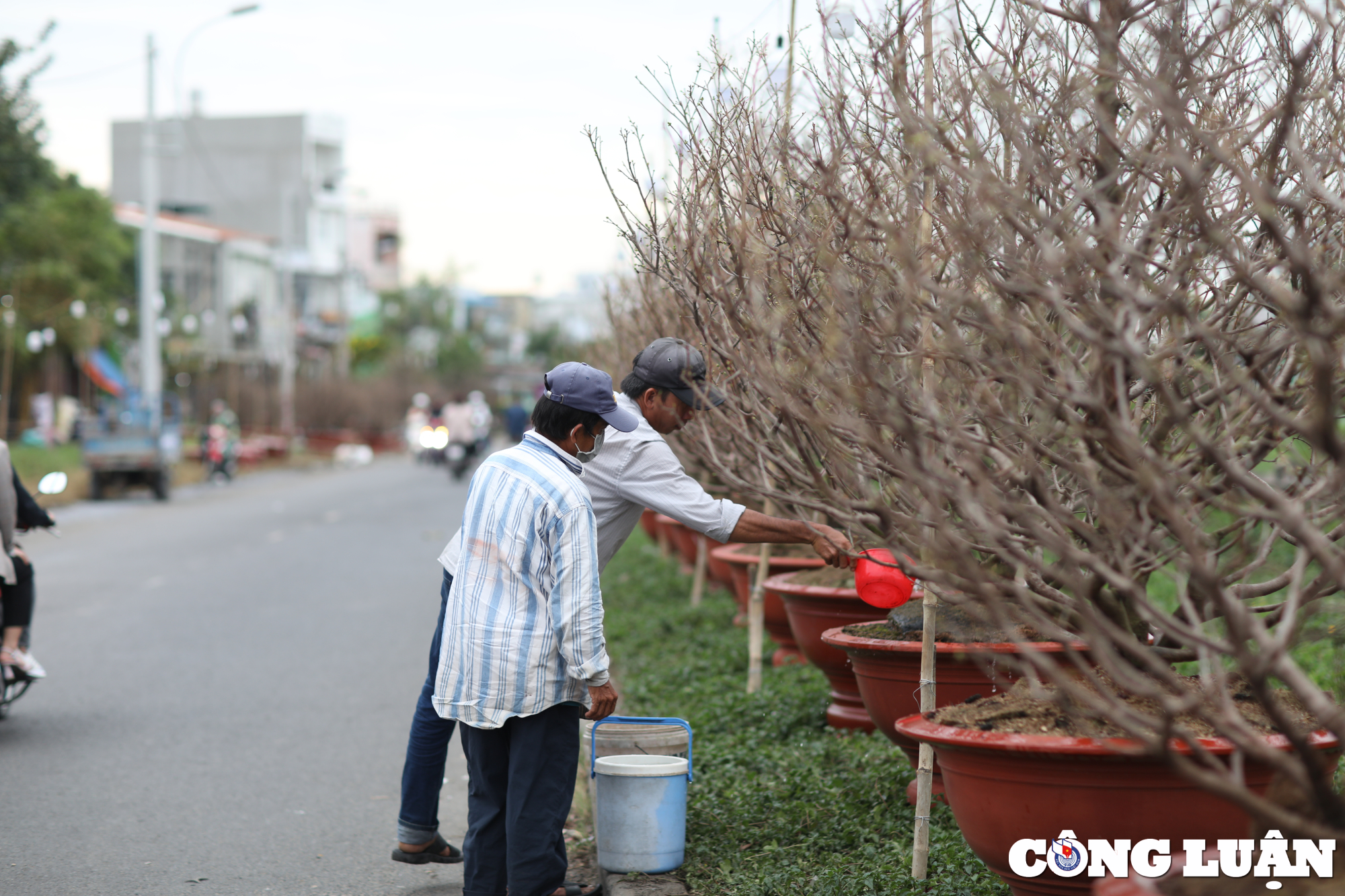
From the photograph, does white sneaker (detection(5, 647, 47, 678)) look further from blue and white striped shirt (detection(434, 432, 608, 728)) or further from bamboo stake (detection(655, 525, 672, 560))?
bamboo stake (detection(655, 525, 672, 560))

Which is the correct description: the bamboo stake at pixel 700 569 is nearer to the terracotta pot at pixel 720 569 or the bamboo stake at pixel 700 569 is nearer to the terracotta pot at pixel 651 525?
the terracotta pot at pixel 720 569

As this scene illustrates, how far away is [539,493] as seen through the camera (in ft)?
14.1

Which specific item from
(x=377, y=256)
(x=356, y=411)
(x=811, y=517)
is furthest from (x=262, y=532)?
(x=377, y=256)

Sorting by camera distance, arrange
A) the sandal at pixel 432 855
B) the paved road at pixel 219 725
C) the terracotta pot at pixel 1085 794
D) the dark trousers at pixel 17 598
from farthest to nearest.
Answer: the dark trousers at pixel 17 598 < the paved road at pixel 219 725 < the sandal at pixel 432 855 < the terracotta pot at pixel 1085 794

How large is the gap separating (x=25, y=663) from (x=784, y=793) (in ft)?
14.0

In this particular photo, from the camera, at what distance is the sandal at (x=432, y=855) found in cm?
521

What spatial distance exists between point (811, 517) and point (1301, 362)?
3.69 m

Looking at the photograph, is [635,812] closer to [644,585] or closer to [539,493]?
[539,493]

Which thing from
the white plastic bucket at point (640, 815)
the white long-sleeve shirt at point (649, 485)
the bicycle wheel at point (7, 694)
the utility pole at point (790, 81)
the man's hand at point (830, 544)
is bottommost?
the bicycle wheel at point (7, 694)

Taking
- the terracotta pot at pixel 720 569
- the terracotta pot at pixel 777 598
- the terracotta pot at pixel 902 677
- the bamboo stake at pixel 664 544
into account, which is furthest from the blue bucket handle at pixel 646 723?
the bamboo stake at pixel 664 544

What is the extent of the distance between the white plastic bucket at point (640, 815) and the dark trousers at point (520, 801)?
353mm

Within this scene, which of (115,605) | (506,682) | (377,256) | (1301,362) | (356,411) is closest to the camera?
(1301,362)

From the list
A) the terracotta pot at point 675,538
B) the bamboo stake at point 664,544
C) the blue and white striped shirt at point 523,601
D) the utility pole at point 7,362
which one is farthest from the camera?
the utility pole at point 7,362

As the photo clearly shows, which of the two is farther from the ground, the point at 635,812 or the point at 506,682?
the point at 506,682
